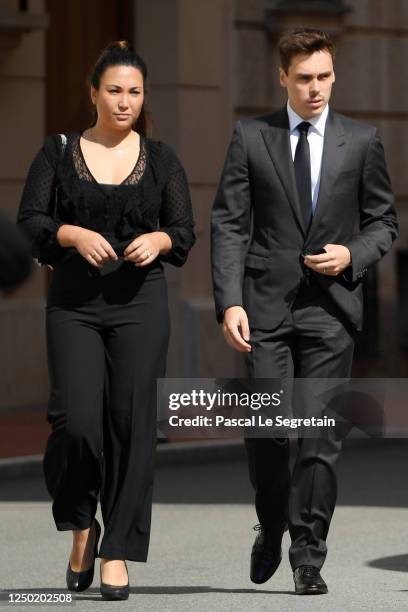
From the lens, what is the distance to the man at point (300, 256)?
698 centimetres

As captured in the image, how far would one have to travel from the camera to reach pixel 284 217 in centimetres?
704

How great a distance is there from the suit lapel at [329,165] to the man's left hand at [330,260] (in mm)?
130

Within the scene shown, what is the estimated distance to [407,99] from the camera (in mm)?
18391

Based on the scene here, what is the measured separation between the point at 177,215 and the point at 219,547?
232 centimetres

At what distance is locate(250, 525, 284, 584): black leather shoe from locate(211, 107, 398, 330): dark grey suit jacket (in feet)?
2.64

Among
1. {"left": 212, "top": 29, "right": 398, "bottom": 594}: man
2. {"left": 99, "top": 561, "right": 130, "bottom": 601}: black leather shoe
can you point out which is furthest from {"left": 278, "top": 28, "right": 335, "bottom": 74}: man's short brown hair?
{"left": 99, "top": 561, "right": 130, "bottom": 601}: black leather shoe

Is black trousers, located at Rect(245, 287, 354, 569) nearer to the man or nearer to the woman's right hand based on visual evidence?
the man

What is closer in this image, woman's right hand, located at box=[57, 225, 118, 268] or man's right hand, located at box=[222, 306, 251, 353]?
woman's right hand, located at box=[57, 225, 118, 268]

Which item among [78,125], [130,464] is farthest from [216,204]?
[78,125]

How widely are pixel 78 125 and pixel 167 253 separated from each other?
930 centimetres

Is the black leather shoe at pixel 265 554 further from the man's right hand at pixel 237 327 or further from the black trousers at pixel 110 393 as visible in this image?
the man's right hand at pixel 237 327

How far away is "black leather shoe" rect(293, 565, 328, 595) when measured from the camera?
699 cm

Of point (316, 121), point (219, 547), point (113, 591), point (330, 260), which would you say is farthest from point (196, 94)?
point (113, 591)

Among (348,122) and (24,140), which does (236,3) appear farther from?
(348,122)
